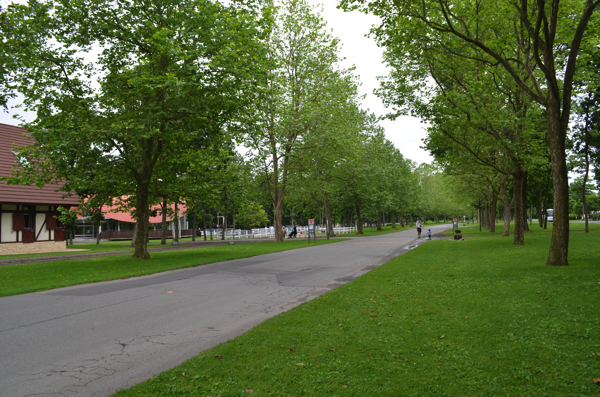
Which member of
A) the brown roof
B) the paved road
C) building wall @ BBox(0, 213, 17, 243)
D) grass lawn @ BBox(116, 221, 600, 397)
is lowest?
the paved road

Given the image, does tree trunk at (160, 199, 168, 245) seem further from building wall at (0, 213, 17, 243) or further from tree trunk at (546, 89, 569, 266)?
tree trunk at (546, 89, 569, 266)

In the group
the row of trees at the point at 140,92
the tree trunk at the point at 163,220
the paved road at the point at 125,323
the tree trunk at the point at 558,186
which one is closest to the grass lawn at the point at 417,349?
the paved road at the point at 125,323

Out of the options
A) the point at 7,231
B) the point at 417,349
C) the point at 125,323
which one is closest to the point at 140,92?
the point at 125,323

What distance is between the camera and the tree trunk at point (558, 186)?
11383 mm

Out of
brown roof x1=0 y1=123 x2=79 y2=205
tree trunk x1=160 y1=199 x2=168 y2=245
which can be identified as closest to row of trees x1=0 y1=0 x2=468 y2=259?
A: tree trunk x1=160 y1=199 x2=168 y2=245

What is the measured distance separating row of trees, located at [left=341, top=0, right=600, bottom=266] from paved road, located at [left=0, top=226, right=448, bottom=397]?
777 centimetres

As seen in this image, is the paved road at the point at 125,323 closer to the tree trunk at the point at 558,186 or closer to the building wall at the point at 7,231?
the tree trunk at the point at 558,186

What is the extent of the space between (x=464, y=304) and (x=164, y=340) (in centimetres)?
515

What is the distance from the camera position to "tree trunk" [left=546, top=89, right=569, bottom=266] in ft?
37.3

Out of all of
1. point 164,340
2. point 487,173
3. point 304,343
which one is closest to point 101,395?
point 164,340

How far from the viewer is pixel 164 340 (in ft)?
18.8

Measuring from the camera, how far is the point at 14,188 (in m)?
25.7

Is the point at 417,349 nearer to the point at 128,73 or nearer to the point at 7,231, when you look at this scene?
the point at 128,73

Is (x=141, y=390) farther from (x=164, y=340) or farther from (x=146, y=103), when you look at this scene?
(x=146, y=103)
